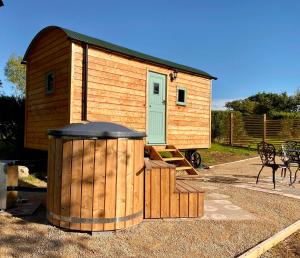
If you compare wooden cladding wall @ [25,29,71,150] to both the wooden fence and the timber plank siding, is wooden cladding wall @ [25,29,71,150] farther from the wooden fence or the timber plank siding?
the wooden fence

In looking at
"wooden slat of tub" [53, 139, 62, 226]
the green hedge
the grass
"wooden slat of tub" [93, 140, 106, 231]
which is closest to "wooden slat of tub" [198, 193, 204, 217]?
"wooden slat of tub" [93, 140, 106, 231]

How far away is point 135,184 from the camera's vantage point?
14.8ft

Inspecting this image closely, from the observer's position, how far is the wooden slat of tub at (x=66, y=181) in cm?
421

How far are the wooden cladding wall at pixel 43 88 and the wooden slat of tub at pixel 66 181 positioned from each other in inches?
141

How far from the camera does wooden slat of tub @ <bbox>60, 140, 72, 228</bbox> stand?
4215mm

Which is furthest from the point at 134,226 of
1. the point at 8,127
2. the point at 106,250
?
the point at 8,127

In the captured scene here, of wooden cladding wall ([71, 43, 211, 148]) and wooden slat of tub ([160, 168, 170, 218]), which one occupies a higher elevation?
wooden cladding wall ([71, 43, 211, 148])

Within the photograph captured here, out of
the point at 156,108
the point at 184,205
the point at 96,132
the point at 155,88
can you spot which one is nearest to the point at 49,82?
the point at 155,88

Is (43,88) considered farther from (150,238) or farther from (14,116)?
(150,238)

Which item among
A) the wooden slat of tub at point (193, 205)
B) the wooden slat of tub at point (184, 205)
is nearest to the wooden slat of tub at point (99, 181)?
the wooden slat of tub at point (184, 205)

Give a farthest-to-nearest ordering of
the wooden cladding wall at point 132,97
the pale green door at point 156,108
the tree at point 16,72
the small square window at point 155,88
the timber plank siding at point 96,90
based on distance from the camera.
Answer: the tree at point 16,72, the small square window at point 155,88, the pale green door at point 156,108, the wooden cladding wall at point 132,97, the timber plank siding at point 96,90

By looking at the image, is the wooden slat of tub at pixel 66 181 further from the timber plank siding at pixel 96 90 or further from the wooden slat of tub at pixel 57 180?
the timber plank siding at pixel 96 90

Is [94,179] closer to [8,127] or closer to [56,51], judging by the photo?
[56,51]

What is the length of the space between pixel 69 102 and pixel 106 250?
15.5ft
